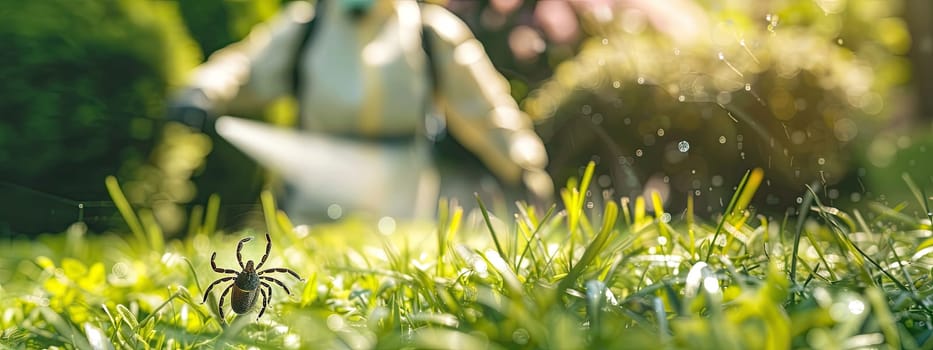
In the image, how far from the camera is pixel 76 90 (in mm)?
4645

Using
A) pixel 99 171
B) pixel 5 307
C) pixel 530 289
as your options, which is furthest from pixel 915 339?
pixel 99 171

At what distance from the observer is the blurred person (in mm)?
3801

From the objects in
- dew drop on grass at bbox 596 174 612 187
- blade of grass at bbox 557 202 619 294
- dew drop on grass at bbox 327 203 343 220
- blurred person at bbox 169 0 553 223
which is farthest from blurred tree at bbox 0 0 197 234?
blade of grass at bbox 557 202 619 294

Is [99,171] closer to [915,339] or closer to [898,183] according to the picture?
[915,339]

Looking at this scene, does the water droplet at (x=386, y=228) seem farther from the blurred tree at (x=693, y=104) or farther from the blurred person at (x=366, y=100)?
the blurred tree at (x=693, y=104)

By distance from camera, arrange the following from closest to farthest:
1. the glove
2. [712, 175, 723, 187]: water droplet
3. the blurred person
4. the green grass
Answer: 1. the green grass
2. the glove
3. the blurred person
4. [712, 175, 723, 187]: water droplet

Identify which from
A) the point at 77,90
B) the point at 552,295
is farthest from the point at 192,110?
the point at 552,295

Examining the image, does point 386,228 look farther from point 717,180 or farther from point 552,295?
point 717,180

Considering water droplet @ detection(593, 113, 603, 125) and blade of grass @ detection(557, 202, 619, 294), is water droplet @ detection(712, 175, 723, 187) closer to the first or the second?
water droplet @ detection(593, 113, 603, 125)

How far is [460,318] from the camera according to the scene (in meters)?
0.84

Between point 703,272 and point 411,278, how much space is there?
1.43ft

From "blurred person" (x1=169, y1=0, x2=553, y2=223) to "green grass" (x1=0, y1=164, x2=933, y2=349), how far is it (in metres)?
1.80

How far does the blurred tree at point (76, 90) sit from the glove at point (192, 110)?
110 centimetres

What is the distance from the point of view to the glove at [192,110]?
3.63 meters
